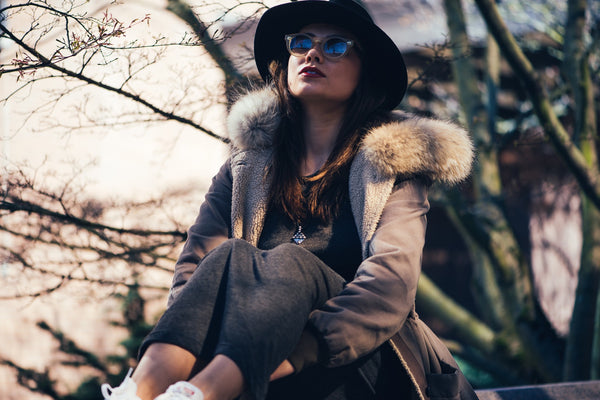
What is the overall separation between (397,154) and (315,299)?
2.12ft

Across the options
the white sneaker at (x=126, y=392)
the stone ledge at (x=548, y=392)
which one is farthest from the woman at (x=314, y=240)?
the stone ledge at (x=548, y=392)

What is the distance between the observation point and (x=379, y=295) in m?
1.75

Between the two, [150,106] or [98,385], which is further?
[98,385]

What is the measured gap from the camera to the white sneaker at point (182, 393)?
1.40 m

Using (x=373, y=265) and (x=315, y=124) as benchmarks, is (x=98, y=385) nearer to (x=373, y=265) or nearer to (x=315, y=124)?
(x=315, y=124)

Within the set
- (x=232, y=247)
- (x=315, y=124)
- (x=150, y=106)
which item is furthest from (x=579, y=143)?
(x=232, y=247)

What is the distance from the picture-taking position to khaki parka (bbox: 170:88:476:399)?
1.71 metres

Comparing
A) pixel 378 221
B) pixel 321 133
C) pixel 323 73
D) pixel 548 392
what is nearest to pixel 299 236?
pixel 378 221

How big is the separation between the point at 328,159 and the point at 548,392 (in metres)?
1.69

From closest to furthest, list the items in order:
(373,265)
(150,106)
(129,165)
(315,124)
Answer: (373,265), (315,124), (150,106), (129,165)

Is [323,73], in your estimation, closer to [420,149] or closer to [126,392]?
[420,149]

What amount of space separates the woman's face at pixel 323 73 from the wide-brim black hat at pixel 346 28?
1.7 inches

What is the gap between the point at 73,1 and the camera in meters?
2.22

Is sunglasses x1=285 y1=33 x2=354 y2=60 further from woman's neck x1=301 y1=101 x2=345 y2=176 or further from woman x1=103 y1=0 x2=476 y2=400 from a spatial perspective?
woman's neck x1=301 y1=101 x2=345 y2=176
